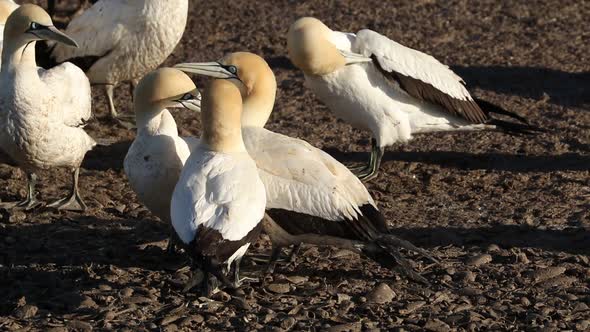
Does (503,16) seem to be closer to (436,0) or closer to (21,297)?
(436,0)

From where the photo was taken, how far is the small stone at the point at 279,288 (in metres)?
5.71

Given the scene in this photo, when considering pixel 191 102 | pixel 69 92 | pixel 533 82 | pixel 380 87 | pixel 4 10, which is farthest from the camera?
pixel 533 82

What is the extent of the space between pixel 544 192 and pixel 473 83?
2542 mm

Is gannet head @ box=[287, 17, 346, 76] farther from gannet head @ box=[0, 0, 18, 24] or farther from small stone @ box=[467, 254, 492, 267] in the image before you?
gannet head @ box=[0, 0, 18, 24]

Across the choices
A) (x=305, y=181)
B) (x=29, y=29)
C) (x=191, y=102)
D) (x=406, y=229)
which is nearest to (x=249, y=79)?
(x=191, y=102)

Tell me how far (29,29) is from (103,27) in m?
1.82

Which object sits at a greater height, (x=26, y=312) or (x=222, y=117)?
(x=222, y=117)

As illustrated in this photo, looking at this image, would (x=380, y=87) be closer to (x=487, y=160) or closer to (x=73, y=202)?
(x=487, y=160)

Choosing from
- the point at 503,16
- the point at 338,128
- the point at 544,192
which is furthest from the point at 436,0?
the point at 544,192

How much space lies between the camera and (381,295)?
219 inches

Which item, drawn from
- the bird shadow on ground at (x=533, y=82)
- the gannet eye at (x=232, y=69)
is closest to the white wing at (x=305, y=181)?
the gannet eye at (x=232, y=69)

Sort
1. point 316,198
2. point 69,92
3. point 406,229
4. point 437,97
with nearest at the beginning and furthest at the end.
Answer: point 316,198 < point 406,229 < point 69,92 < point 437,97

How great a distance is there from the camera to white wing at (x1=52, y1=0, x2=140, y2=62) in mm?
8703

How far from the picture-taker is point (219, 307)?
5.38m
